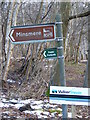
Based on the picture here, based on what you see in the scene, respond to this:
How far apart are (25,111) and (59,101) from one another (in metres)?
2.16

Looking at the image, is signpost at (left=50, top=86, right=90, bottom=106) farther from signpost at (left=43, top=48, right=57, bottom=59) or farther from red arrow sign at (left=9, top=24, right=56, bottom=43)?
red arrow sign at (left=9, top=24, right=56, bottom=43)

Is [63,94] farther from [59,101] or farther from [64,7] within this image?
[64,7]

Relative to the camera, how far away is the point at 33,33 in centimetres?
335

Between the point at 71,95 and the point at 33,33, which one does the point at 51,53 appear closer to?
the point at 33,33

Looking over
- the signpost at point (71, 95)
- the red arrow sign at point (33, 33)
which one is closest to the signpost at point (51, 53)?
the red arrow sign at point (33, 33)

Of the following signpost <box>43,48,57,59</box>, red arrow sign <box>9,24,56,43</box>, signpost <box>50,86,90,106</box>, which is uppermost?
red arrow sign <box>9,24,56,43</box>

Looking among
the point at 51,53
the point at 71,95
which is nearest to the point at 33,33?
the point at 51,53

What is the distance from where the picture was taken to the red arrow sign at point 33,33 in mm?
3297

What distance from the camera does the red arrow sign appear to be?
3.30 metres

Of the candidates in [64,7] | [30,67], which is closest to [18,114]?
[64,7]

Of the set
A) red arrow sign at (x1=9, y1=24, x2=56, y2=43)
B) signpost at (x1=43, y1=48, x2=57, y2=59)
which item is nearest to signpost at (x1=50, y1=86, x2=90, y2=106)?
signpost at (x1=43, y1=48, x2=57, y2=59)

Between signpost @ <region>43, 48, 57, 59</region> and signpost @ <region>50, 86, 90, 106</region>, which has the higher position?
signpost @ <region>43, 48, 57, 59</region>

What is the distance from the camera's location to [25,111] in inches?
204

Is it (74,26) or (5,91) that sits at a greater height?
(74,26)
